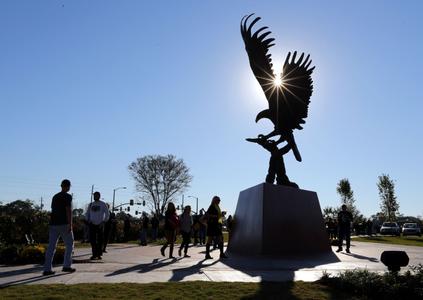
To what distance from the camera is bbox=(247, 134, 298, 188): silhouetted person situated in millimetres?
14750

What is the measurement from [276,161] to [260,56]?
11.0 feet

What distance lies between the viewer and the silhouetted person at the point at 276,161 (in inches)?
581

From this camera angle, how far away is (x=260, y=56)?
14883 millimetres

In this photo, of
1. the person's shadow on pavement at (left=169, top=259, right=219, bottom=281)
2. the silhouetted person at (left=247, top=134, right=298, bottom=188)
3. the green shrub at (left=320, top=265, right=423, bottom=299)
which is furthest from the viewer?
the silhouetted person at (left=247, top=134, right=298, bottom=188)

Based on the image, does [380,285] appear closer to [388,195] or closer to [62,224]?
[62,224]

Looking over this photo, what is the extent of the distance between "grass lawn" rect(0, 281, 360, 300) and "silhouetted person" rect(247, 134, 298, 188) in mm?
7562

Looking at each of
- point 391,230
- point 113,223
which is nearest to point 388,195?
point 391,230

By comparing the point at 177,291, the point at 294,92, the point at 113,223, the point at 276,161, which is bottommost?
the point at 177,291

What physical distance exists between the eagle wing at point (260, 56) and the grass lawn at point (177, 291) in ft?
28.2

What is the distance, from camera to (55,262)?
1041 cm

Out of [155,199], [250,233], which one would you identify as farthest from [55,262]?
[155,199]

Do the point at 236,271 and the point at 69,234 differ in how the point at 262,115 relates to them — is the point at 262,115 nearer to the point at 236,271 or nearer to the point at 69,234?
the point at 236,271

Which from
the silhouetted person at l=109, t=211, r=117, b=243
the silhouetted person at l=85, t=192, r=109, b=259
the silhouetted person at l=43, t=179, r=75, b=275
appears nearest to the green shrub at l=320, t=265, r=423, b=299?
the silhouetted person at l=43, t=179, r=75, b=275

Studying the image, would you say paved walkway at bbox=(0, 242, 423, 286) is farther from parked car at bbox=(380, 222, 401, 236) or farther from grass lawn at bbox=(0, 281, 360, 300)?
parked car at bbox=(380, 222, 401, 236)
